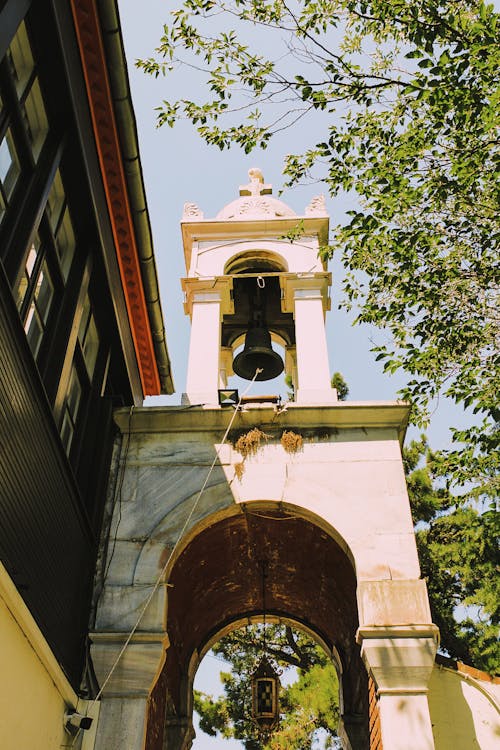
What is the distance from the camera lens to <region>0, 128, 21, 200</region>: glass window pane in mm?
4879

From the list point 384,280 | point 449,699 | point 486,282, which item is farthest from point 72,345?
point 449,699

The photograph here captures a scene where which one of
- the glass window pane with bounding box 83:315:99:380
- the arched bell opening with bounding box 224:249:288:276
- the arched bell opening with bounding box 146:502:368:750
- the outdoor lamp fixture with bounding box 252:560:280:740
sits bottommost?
the outdoor lamp fixture with bounding box 252:560:280:740

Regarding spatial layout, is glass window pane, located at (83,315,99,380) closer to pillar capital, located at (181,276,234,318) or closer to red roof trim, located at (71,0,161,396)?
red roof trim, located at (71,0,161,396)

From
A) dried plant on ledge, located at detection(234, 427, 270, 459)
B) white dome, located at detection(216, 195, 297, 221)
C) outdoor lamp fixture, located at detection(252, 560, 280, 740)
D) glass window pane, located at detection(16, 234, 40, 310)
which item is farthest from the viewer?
white dome, located at detection(216, 195, 297, 221)

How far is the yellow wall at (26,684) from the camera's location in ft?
14.8

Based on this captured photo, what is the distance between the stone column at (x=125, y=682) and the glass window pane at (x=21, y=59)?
14.7 feet

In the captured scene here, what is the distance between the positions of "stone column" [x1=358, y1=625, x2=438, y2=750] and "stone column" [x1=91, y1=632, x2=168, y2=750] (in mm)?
1798

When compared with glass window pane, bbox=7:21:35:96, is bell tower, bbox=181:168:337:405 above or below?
above

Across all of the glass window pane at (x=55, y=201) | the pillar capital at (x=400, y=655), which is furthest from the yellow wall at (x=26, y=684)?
the glass window pane at (x=55, y=201)

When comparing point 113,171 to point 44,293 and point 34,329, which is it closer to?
point 44,293

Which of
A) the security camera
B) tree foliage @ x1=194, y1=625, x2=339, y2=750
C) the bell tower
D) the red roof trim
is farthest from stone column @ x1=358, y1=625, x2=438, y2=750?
tree foliage @ x1=194, y1=625, x2=339, y2=750

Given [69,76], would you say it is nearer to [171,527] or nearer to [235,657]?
[171,527]

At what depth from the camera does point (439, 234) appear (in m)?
7.06

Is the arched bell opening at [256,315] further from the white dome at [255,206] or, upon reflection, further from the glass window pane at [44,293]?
the glass window pane at [44,293]
